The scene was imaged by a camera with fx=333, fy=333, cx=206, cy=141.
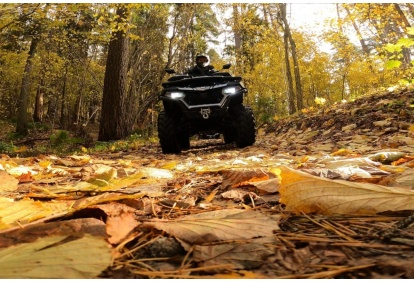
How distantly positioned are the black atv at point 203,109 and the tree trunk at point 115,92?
3528mm

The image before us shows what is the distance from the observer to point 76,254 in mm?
707

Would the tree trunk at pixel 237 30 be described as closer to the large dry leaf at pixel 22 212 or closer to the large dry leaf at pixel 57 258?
the large dry leaf at pixel 22 212

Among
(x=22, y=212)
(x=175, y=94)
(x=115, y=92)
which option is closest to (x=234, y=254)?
(x=22, y=212)

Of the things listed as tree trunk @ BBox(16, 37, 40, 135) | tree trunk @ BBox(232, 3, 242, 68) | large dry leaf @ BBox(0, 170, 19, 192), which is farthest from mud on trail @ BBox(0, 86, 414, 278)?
tree trunk @ BBox(16, 37, 40, 135)

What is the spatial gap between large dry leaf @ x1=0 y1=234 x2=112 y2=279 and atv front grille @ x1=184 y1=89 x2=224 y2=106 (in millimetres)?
4170

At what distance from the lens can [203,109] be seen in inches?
184

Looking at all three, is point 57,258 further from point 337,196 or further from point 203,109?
point 203,109

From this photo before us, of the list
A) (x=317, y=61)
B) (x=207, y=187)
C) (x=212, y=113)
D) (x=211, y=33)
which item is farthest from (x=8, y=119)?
(x=207, y=187)

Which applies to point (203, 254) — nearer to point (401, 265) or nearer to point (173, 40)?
point (401, 265)

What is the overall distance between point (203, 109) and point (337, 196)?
147 inches

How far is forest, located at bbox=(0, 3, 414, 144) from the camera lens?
8.30 meters

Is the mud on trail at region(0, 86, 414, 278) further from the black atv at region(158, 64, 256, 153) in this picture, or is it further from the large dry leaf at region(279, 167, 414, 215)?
the black atv at region(158, 64, 256, 153)

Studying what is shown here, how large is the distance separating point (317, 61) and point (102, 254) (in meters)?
22.1

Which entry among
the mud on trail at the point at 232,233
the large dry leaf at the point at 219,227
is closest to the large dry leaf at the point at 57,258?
the mud on trail at the point at 232,233
